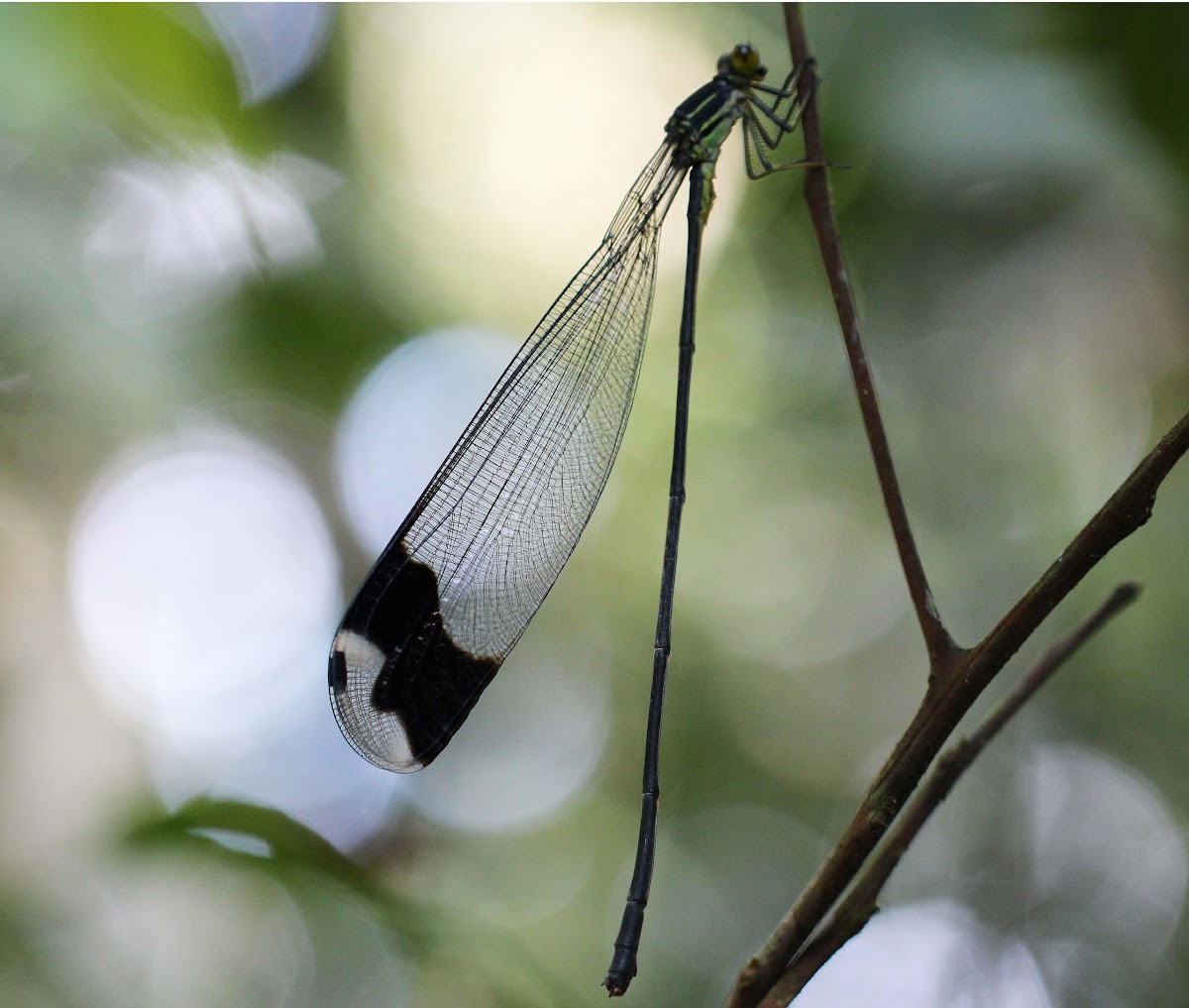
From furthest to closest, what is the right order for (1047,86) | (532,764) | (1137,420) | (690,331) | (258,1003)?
1. (532,764)
2. (1137,420)
3. (1047,86)
4. (690,331)
5. (258,1003)

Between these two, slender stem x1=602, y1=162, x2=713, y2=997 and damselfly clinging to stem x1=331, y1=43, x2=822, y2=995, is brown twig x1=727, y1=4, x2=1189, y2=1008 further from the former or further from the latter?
damselfly clinging to stem x1=331, y1=43, x2=822, y2=995

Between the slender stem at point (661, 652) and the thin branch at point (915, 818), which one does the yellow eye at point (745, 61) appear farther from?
the thin branch at point (915, 818)

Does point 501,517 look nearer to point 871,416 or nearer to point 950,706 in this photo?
point 871,416

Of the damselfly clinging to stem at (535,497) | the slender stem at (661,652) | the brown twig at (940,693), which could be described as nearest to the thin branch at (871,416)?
the brown twig at (940,693)

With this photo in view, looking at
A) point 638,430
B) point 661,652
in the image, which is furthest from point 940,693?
point 638,430

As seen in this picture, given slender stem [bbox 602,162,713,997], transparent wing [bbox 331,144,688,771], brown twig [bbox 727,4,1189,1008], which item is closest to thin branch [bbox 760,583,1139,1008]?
brown twig [bbox 727,4,1189,1008]

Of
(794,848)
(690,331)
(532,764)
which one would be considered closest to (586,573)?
(532,764)

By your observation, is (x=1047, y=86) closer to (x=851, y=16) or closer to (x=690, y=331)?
(x=851, y=16)
